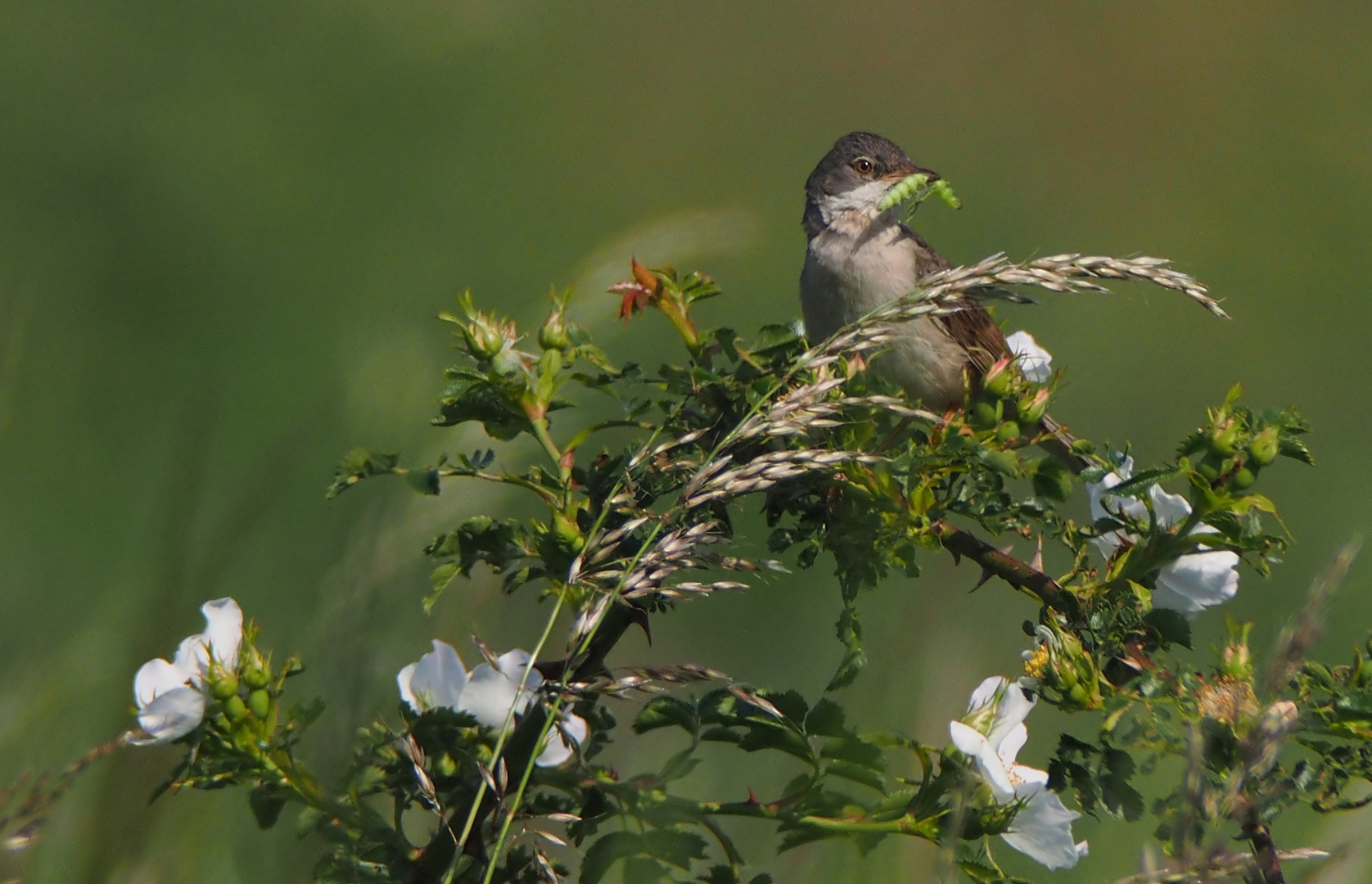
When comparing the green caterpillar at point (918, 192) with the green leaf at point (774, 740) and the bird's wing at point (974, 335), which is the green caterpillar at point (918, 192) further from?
the green leaf at point (774, 740)

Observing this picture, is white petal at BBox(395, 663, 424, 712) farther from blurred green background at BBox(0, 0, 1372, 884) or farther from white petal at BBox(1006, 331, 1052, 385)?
white petal at BBox(1006, 331, 1052, 385)

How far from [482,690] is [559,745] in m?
0.12

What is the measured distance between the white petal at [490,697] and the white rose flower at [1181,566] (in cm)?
73

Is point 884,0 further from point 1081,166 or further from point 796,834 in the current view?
point 796,834

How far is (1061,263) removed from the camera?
194 centimetres

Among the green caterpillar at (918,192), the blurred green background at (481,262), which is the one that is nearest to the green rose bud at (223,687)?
the blurred green background at (481,262)

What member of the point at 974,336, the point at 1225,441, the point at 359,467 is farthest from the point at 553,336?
the point at 974,336

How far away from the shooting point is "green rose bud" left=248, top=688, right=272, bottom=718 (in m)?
1.67

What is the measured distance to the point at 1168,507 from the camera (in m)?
1.81

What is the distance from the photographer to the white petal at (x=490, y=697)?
5.53ft

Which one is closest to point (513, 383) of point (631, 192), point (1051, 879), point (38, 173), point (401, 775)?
point (401, 775)

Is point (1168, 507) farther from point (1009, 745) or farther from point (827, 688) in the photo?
point (827, 688)

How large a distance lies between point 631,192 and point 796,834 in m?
7.45

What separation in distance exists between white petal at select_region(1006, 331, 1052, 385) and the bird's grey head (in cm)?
228
